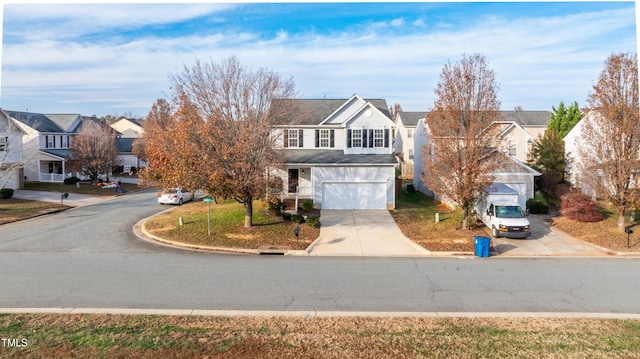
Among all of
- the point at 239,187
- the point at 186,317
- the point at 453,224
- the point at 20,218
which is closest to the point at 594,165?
the point at 453,224

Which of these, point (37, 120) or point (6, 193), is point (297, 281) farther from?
point (37, 120)

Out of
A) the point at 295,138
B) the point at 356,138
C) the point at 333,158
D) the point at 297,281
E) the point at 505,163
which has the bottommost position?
the point at 297,281

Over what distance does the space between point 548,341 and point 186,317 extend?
8687mm

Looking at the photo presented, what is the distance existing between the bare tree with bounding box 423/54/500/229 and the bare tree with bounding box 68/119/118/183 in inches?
1386

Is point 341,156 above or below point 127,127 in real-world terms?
below

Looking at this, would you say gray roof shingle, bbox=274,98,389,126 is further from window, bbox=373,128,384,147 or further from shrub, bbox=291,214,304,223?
shrub, bbox=291,214,304,223

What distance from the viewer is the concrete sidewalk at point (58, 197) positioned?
34781mm

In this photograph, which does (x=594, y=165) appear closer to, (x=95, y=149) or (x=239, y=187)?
(x=239, y=187)

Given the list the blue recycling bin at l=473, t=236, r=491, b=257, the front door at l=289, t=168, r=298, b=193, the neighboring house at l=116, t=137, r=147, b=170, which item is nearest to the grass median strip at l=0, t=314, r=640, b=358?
the blue recycling bin at l=473, t=236, r=491, b=257

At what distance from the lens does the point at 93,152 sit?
43.7m

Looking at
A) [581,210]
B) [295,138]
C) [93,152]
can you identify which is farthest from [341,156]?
[93,152]

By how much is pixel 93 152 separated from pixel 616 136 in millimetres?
43759

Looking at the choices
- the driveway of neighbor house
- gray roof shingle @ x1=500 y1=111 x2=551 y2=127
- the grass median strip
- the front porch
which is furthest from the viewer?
gray roof shingle @ x1=500 y1=111 x2=551 y2=127

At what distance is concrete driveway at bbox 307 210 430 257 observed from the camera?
19500 millimetres
